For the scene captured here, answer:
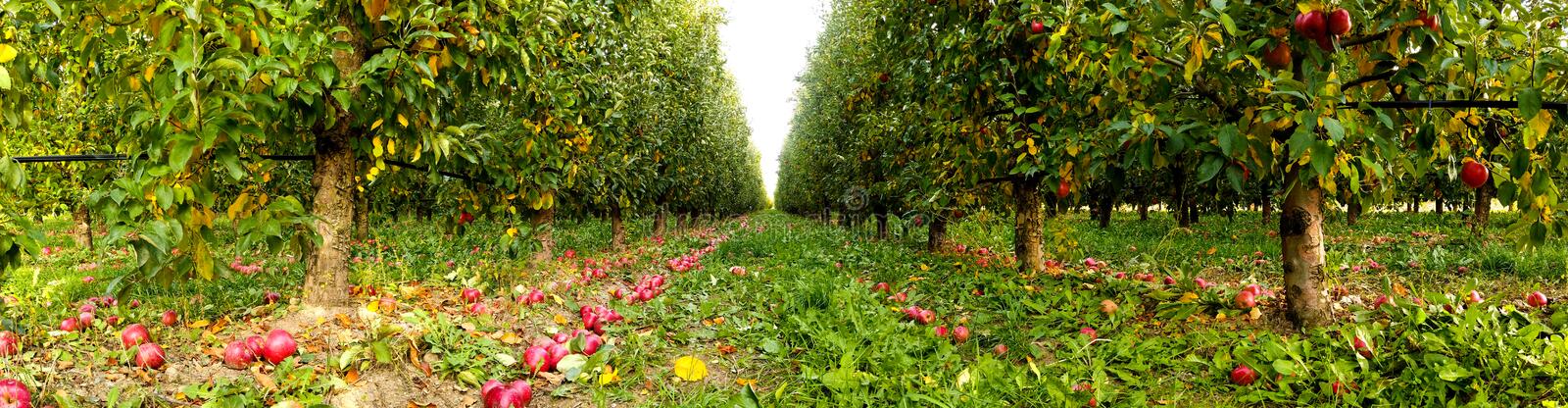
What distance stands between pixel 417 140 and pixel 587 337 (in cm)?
140

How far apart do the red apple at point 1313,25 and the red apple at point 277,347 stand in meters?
4.47

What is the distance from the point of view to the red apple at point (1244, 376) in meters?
2.81

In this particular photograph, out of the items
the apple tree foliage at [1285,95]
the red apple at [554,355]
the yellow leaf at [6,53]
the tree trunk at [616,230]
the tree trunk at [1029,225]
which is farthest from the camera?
the tree trunk at [616,230]

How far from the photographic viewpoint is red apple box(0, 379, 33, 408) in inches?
80.0

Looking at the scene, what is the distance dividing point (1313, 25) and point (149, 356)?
4.91 meters

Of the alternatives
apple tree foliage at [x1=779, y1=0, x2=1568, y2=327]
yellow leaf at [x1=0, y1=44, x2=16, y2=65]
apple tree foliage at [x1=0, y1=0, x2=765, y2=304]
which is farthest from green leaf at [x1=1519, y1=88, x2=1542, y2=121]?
yellow leaf at [x1=0, y1=44, x2=16, y2=65]

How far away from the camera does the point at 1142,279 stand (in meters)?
4.83

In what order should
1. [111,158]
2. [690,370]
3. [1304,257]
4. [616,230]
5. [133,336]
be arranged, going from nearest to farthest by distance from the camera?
[111,158] → [133,336] → [690,370] → [1304,257] → [616,230]

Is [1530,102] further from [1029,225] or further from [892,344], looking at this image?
[1029,225]

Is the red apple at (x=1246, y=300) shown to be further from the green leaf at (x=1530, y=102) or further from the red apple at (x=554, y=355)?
the red apple at (x=554, y=355)

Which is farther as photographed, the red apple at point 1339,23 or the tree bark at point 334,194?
the tree bark at point 334,194

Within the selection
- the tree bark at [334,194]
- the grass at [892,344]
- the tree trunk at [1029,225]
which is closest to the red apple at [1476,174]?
the grass at [892,344]

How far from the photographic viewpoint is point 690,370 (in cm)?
307

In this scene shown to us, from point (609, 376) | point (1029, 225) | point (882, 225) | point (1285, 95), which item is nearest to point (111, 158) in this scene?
point (609, 376)
